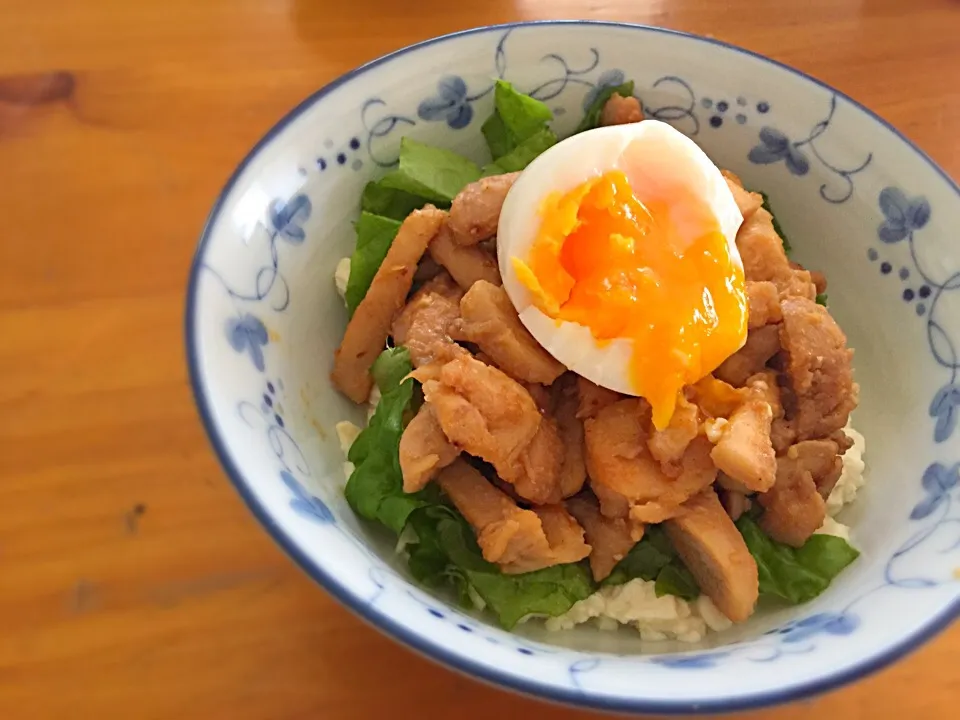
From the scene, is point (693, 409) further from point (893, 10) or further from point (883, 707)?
point (893, 10)

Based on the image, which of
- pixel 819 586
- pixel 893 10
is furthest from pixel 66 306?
pixel 893 10

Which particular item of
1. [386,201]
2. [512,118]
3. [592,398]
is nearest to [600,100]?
[512,118]

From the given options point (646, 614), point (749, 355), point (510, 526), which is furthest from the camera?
point (749, 355)

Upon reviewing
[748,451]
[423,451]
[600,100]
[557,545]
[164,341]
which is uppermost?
[600,100]

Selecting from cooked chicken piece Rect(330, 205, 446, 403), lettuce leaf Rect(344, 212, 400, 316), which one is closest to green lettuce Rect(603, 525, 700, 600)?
cooked chicken piece Rect(330, 205, 446, 403)

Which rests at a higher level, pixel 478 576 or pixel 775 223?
pixel 775 223

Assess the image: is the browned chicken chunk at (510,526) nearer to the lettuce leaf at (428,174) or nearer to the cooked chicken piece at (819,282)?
the lettuce leaf at (428,174)

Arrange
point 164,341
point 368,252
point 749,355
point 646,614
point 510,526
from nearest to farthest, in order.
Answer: point 510,526, point 646,614, point 749,355, point 368,252, point 164,341

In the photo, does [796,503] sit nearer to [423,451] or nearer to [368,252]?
[423,451]
